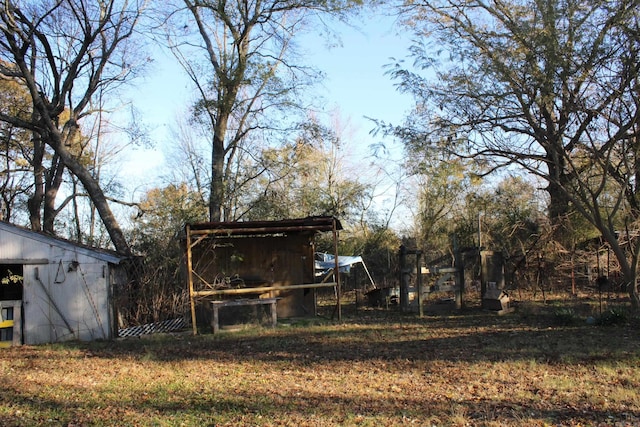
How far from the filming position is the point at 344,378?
7.77 meters

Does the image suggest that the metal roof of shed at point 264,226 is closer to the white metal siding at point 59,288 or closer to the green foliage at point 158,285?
the green foliage at point 158,285

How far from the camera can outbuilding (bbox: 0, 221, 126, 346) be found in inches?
481

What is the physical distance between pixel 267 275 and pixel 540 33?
31.0ft

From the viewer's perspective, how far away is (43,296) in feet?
40.8

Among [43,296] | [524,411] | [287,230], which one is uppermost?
[287,230]

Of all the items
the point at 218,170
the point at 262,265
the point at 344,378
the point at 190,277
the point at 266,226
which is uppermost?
the point at 218,170

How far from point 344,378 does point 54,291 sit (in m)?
8.10

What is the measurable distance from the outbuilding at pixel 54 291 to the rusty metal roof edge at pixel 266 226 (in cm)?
237

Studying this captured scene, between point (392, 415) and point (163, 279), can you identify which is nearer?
point (392, 415)

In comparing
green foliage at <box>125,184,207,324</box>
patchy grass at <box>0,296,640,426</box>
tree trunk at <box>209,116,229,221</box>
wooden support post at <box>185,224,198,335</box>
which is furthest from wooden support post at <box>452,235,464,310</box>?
tree trunk at <box>209,116,229,221</box>

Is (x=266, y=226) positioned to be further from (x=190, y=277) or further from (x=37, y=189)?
(x=37, y=189)

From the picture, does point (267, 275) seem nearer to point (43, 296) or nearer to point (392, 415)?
point (43, 296)

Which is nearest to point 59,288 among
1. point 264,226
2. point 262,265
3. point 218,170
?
point 264,226

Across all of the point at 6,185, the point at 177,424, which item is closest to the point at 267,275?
the point at 177,424
